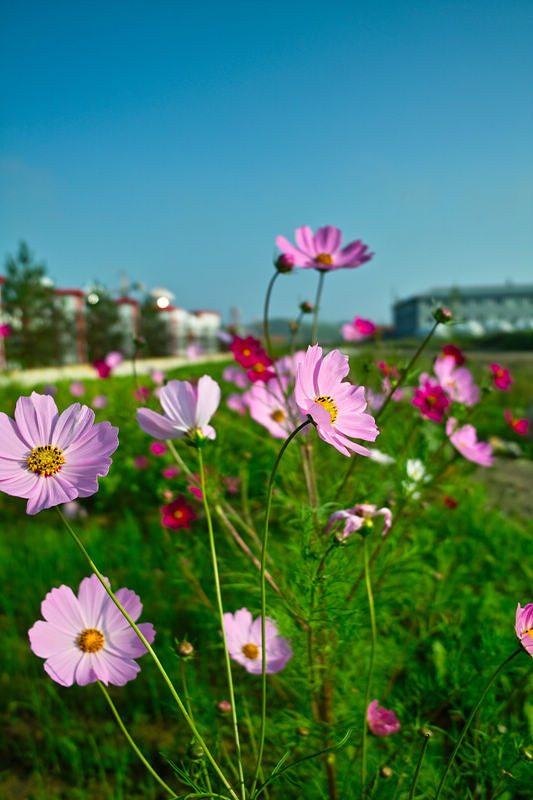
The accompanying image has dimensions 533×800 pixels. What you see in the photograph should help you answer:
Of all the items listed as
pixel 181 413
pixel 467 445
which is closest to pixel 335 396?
pixel 181 413

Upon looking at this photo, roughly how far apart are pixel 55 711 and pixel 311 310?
121 cm

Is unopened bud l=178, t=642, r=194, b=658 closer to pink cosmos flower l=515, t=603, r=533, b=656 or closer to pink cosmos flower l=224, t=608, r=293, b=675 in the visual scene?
pink cosmos flower l=224, t=608, r=293, b=675

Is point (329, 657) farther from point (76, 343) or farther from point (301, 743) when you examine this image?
point (76, 343)

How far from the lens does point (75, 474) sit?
1.70ft

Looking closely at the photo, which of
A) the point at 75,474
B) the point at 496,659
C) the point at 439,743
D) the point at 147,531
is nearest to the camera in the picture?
the point at 75,474

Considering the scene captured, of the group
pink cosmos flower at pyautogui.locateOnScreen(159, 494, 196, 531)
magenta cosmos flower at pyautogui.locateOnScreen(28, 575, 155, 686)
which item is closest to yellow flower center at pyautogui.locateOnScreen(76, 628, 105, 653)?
magenta cosmos flower at pyautogui.locateOnScreen(28, 575, 155, 686)

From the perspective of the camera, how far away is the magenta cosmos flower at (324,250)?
3.42ft

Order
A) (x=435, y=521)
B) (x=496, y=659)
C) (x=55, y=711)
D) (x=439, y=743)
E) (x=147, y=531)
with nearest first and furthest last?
(x=496, y=659) < (x=439, y=743) < (x=55, y=711) < (x=435, y=521) < (x=147, y=531)

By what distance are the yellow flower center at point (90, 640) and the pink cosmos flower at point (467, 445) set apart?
0.83m

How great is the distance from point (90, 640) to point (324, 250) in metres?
0.84

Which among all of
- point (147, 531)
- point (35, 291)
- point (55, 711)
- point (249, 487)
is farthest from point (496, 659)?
point (35, 291)

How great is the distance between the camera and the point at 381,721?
892 millimetres

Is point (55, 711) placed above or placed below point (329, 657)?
below

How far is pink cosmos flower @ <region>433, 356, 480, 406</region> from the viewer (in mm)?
1257
